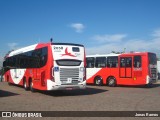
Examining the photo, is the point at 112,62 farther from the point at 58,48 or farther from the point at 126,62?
the point at 58,48

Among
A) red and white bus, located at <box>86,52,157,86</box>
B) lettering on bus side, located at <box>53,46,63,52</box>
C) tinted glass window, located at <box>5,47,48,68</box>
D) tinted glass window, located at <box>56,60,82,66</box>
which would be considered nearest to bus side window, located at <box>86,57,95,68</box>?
red and white bus, located at <box>86,52,157,86</box>

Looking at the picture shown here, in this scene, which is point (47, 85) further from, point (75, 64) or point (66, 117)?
point (66, 117)

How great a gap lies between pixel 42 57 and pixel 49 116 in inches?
293

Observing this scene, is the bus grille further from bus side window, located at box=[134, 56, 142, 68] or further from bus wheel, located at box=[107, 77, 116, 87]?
bus wheel, located at box=[107, 77, 116, 87]

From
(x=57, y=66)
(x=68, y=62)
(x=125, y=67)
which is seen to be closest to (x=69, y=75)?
(x=68, y=62)

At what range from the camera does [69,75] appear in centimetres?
1634

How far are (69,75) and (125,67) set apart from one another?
25.8 ft

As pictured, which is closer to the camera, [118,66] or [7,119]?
[7,119]

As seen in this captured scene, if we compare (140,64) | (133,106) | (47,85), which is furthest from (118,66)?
(133,106)

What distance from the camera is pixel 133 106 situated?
12109 millimetres

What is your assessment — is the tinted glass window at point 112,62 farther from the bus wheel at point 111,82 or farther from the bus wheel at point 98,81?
the bus wheel at point 98,81

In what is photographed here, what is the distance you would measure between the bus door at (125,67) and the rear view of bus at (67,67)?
6.65 meters

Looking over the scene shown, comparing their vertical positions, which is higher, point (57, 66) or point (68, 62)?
point (68, 62)

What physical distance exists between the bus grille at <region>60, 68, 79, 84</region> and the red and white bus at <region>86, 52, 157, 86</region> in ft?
23.7
